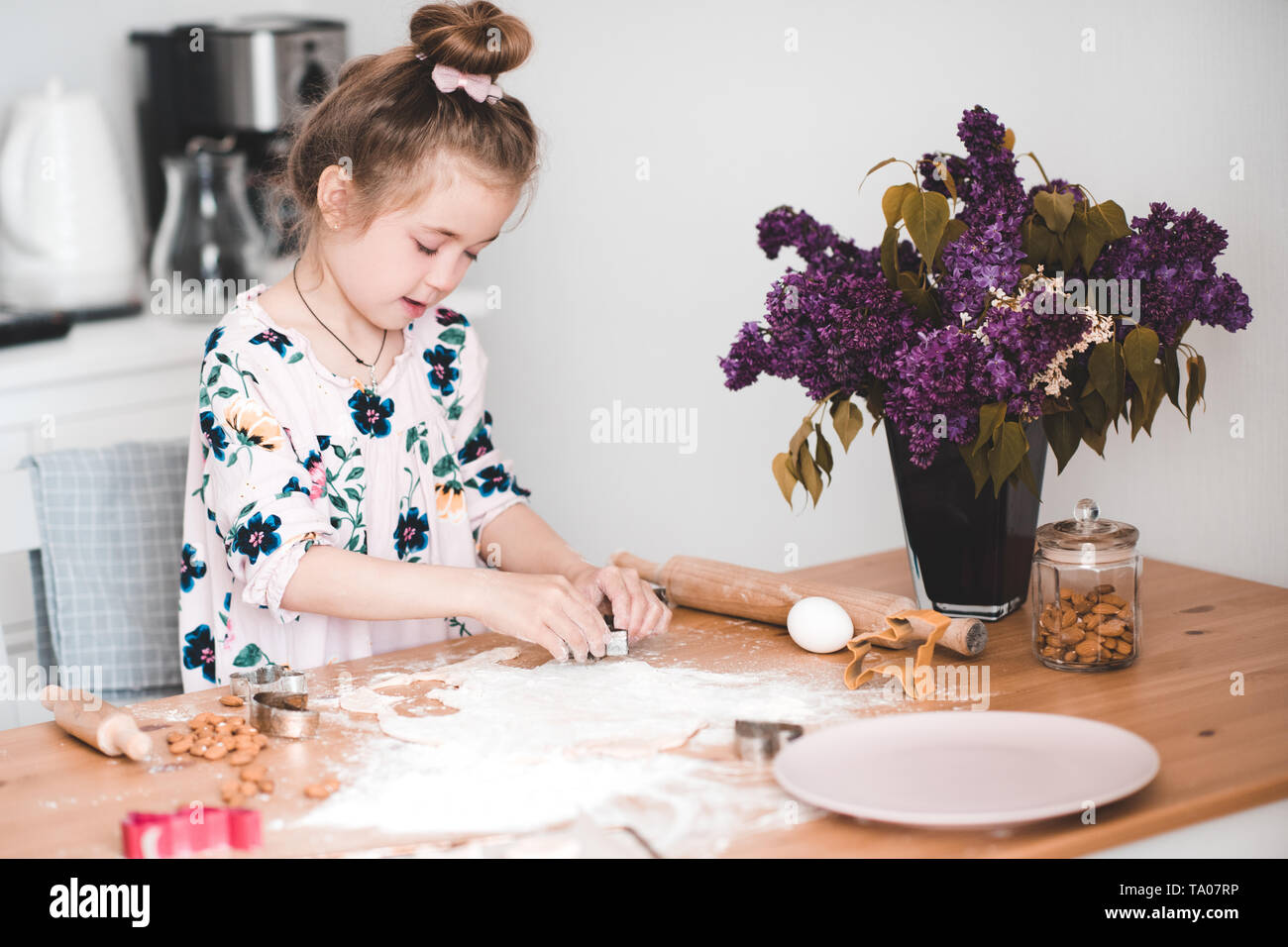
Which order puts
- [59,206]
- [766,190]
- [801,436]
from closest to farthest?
[801,436]
[766,190]
[59,206]

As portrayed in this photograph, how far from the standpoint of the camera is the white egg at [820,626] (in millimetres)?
1205

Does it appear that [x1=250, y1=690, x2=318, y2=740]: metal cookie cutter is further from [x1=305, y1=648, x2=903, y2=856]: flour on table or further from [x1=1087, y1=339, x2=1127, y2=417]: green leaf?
[x1=1087, y1=339, x2=1127, y2=417]: green leaf

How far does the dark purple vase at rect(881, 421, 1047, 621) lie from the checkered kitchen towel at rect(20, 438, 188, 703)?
0.85 meters

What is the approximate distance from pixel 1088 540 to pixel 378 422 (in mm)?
784

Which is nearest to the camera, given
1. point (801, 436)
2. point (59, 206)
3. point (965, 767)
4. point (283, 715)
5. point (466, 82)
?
point (965, 767)

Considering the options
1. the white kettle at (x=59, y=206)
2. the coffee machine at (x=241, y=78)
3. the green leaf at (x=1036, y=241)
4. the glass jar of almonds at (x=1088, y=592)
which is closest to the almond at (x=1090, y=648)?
the glass jar of almonds at (x=1088, y=592)

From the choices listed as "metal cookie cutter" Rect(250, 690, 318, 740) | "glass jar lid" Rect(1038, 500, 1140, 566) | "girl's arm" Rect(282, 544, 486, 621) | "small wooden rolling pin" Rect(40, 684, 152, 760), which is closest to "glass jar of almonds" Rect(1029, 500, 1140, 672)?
"glass jar lid" Rect(1038, 500, 1140, 566)

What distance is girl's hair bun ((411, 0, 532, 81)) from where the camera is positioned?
1.35m

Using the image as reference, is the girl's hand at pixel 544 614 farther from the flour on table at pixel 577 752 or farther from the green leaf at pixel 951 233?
the green leaf at pixel 951 233

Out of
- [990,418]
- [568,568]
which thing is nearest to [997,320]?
[990,418]

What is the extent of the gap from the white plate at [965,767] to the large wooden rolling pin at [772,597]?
15 cm

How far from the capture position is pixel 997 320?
112 cm

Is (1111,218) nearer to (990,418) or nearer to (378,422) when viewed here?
(990,418)
